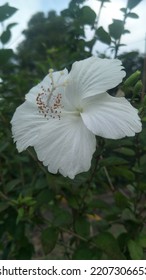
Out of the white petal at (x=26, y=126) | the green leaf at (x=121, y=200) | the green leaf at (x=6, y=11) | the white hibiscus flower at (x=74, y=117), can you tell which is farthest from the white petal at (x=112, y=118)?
the green leaf at (x=6, y=11)

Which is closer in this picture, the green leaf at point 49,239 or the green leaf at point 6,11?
the green leaf at point 49,239

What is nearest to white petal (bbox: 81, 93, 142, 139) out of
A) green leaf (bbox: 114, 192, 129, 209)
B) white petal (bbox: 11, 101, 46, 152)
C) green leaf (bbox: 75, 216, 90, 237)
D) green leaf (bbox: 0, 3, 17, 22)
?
white petal (bbox: 11, 101, 46, 152)

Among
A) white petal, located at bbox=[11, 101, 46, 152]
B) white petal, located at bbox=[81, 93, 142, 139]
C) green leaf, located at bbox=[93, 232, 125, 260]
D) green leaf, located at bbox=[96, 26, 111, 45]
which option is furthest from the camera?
green leaf, located at bbox=[96, 26, 111, 45]

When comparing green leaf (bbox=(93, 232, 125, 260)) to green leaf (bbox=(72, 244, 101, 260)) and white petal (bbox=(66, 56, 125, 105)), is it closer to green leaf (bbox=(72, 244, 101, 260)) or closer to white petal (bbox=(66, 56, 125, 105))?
green leaf (bbox=(72, 244, 101, 260))

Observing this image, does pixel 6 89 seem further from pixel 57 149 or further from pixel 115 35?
pixel 57 149

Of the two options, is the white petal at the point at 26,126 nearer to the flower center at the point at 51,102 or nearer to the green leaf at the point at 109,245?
the flower center at the point at 51,102
